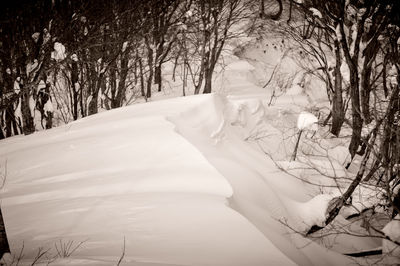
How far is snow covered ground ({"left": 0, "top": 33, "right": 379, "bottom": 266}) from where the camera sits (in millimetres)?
2873

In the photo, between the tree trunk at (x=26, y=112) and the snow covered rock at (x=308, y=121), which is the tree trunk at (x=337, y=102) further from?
the tree trunk at (x=26, y=112)

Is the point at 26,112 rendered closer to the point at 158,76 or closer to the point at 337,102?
the point at 337,102

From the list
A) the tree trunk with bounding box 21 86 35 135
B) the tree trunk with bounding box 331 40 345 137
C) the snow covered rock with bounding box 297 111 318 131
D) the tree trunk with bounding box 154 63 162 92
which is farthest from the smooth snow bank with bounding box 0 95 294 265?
the tree trunk with bounding box 154 63 162 92

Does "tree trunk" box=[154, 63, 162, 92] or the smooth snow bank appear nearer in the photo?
the smooth snow bank

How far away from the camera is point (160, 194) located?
3828 millimetres

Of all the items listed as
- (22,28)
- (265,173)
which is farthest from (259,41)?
(265,173)

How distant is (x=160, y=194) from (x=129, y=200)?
397mm

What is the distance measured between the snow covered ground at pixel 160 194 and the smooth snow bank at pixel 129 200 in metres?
0.01

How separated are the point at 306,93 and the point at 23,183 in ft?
48.5

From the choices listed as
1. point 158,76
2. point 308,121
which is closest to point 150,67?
point 158,76

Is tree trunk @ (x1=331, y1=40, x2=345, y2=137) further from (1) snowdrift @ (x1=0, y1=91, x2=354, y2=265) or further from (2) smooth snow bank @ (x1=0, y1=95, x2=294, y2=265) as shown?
(2) smooth snow bank @ (x1=0, y1=95, x2=294, y2=265)

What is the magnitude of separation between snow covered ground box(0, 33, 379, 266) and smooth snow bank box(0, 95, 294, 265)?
1cm

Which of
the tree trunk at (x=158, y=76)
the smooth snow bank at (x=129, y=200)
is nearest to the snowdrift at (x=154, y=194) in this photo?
the smooth snow bank at (x=129, y=200)

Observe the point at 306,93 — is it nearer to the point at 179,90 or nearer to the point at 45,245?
the point at 179,90
